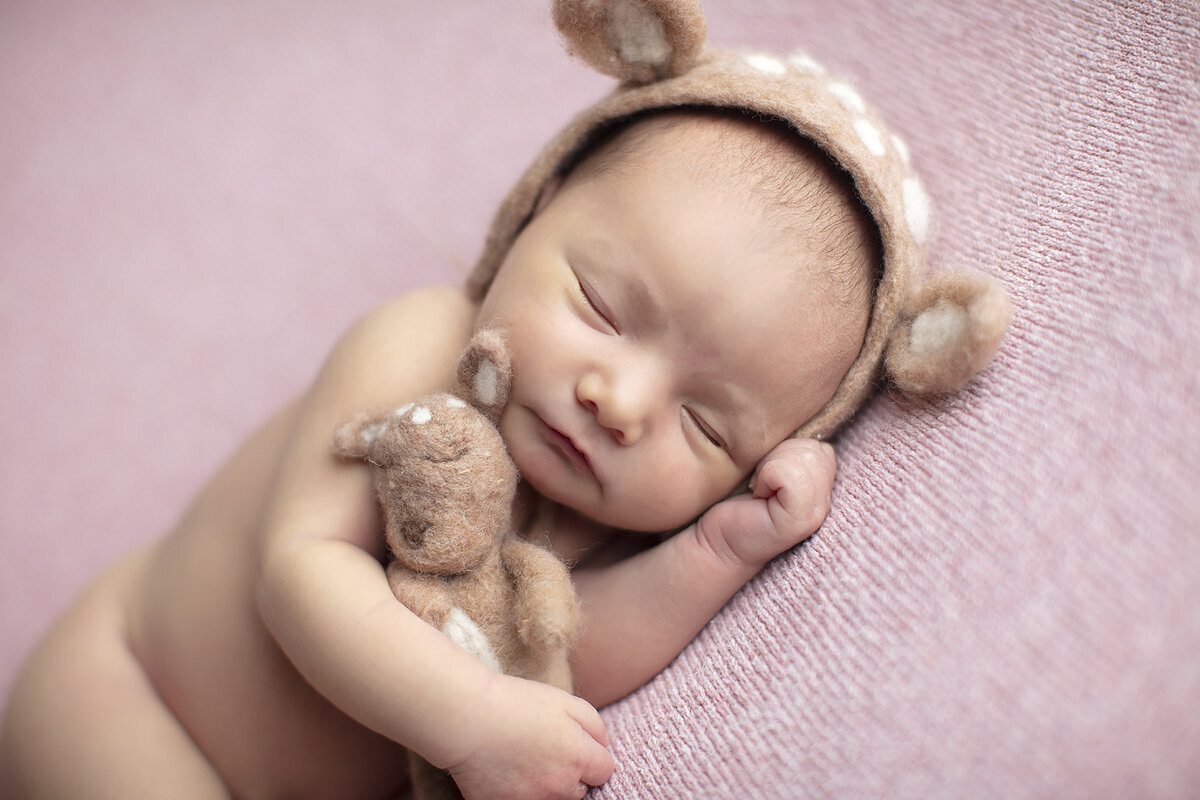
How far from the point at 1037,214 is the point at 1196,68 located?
222mm

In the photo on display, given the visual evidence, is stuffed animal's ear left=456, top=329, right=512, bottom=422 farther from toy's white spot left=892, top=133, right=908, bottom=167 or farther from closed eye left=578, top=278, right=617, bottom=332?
toy's white spot left=892, top=133, right=908, bottom=167

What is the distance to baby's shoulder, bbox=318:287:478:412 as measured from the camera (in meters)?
1.10

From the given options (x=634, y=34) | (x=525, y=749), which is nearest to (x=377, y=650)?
(x=525, y=749)

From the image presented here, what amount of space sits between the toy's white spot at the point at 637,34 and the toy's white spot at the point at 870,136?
0.26m

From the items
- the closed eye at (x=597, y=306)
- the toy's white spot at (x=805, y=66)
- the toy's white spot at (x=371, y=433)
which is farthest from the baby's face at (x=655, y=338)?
the toy's white spot at (x=805, y=66)

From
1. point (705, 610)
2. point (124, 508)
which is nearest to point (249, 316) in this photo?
point (124, 508)

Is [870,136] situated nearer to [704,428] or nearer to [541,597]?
[704,428]

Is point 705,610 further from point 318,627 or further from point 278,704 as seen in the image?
point 278,704

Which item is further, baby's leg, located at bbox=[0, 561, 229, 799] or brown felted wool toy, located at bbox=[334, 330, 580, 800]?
baby's leg, located at bbox=[0, 561, 229, 799]

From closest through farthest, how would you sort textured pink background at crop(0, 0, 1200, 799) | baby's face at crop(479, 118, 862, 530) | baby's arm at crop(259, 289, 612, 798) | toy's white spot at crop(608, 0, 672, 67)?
textured pink background at crop(0, 0, 1200, 799), baby's arm at crop(259, 289, 612, 798), baby's face at crop(479, 118, 862, 530), toy's white spot at crop(608, 0, 672, 67)

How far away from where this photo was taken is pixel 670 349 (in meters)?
1.01

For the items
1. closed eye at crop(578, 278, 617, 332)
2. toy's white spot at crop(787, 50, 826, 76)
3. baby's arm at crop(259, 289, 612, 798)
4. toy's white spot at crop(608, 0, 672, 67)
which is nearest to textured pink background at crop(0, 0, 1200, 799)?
baby's arm at crop(259, 289, 612, 798)

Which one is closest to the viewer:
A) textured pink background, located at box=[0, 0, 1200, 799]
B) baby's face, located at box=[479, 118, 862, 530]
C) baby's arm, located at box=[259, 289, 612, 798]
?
textured pink background, located at box=[0, 0, 1200, 799]

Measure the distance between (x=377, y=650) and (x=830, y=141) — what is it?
77 centimetres
